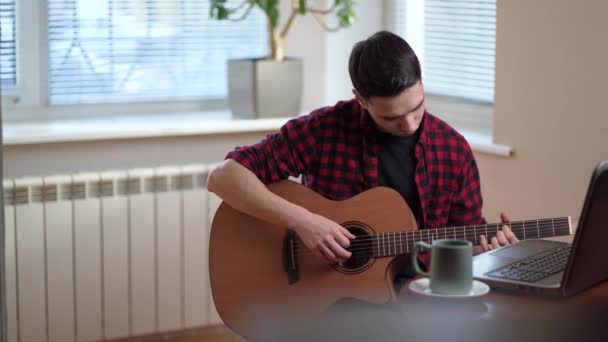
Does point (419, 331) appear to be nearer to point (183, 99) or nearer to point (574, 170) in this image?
point (574, 170)

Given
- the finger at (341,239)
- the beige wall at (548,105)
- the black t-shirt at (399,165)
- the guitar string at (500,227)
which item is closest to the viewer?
the guitar string at (500,227)

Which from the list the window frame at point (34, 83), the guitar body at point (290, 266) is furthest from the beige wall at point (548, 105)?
the window frame at point (34, 83)

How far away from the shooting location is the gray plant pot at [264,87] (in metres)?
3.06

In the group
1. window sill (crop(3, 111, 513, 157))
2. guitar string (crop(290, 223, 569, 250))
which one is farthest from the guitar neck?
window sill (crop(3, 111, 513, 157))

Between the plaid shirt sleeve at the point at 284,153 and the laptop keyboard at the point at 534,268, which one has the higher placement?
the plaid shirt sleeve at the point at 284,153

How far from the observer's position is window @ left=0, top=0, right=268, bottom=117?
120 inches

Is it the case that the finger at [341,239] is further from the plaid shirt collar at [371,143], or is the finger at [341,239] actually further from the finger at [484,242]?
the finger at [484,242]

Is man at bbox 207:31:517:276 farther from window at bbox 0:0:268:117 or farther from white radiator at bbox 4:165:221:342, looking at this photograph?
window at bbox 0:0:268:117

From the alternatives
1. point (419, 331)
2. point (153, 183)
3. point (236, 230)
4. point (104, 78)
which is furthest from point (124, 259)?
point (419, 331)

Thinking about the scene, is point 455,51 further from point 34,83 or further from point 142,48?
point 34,83

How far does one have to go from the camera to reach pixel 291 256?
2.02 metres

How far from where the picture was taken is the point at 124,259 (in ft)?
9.53

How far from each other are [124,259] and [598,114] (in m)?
1.53

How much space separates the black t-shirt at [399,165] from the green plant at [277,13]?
A: 112 cm
